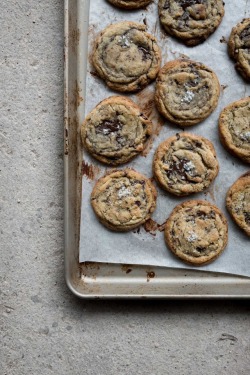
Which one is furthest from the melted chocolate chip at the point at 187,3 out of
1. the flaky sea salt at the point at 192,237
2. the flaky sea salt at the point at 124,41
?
the flaky sea salt at the point at 192,237

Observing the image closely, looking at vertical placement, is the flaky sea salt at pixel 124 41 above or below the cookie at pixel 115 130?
above

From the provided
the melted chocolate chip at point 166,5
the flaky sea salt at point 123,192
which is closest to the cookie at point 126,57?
the melted chocolate chip at point 166,5

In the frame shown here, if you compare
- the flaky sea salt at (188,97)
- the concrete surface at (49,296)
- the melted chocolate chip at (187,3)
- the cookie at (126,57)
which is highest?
the melted chocolate chip at (187,3)

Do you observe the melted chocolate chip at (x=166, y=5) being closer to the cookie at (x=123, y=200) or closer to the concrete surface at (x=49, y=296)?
the concrete surface at (x=49, y=296)

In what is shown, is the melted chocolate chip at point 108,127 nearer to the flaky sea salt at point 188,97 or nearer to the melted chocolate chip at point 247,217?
the flaky sea salt at point 188,97

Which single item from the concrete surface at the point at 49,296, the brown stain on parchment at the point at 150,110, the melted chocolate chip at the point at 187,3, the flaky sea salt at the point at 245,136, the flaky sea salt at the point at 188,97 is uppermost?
the melted chocolate chip at the point at 187,3

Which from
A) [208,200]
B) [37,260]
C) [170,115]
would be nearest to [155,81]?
[170,115]
